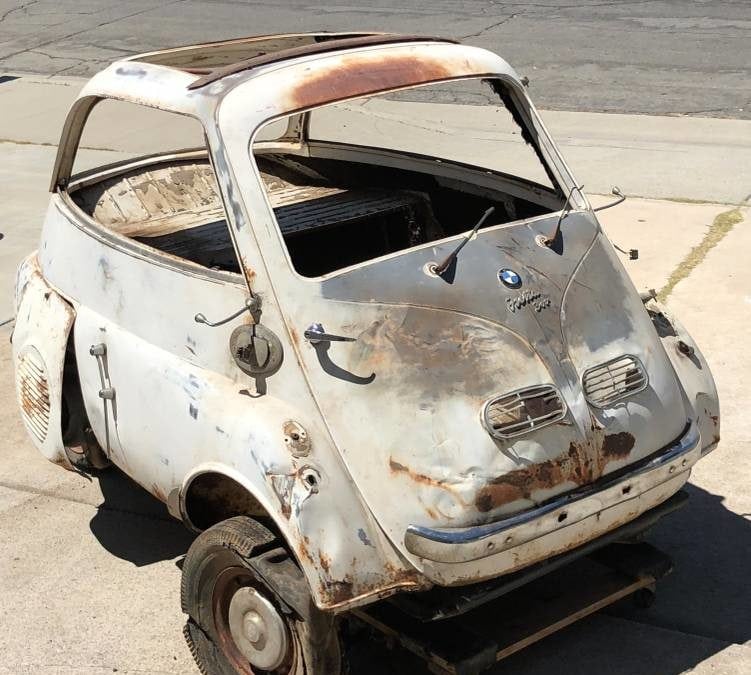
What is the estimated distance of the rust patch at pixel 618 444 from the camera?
3.70 m

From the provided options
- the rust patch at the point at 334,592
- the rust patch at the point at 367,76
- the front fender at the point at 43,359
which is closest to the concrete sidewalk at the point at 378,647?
the front fender at the point at 43,359

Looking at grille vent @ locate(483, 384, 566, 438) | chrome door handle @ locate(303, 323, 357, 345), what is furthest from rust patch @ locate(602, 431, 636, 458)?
chrome door handle @ locate(303, 323, 357, 345)

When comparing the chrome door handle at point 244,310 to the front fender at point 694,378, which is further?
the front fender at point 694,378

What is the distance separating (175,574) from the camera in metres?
4.68

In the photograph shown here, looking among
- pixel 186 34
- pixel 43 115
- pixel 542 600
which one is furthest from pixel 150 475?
pixel 186 34

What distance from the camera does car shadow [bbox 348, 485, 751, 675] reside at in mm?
4012

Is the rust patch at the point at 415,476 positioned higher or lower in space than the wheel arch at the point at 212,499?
higher

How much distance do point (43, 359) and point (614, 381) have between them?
217 centimetres

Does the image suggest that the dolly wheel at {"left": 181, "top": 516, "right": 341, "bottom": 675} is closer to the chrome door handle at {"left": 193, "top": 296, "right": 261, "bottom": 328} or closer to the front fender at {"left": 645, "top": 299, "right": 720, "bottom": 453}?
the chrome door handle at {"left": 193, "top": 296, "right": 261, "bottom": 328}

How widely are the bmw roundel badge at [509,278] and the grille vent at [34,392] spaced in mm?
1845

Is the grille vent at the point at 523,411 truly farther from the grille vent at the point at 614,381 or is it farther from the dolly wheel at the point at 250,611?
the dolly wheel at the point at 250,611

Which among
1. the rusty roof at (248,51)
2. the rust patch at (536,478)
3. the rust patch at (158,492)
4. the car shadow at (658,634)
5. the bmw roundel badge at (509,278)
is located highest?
the rusty roof at (248,51)

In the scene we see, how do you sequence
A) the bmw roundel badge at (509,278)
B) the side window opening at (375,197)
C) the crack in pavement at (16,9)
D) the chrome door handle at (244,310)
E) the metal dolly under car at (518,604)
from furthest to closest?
1. the crack in pavement at (16,9)
2. the side window opening at (375,197)
3. the bmw roundel badge at (509,278)
4. the chrome door handle at (244,310)
5. the metal dolly under car at (518,604)

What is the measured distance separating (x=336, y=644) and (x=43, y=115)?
1000 cm
